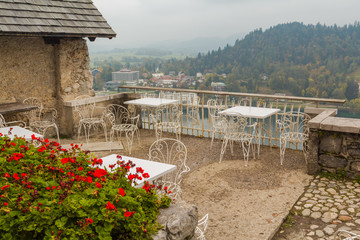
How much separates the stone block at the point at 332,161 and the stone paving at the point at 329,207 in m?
0.26

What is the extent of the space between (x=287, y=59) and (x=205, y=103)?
74.7ft

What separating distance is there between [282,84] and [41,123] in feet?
45.0

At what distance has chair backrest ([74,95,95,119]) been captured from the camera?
7645 millimetres

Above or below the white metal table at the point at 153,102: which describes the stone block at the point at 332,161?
below

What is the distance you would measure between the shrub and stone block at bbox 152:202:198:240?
0.06 meters

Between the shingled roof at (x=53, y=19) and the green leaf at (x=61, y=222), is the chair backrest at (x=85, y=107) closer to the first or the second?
the shingled roof at (x=53, y=19)

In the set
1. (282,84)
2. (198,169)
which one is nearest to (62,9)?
(198,169)

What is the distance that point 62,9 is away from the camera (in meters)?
8.19

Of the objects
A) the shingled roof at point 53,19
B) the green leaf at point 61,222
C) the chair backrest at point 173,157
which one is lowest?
the chair backrest at point 173,157

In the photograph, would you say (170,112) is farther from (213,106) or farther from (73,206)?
(73,206)

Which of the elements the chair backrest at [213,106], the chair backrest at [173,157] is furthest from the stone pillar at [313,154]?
the chair backrest at [213,106]

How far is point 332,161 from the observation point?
531 cm

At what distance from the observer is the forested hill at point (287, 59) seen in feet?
61.8

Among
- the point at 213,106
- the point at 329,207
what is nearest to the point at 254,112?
the point at 213,106
